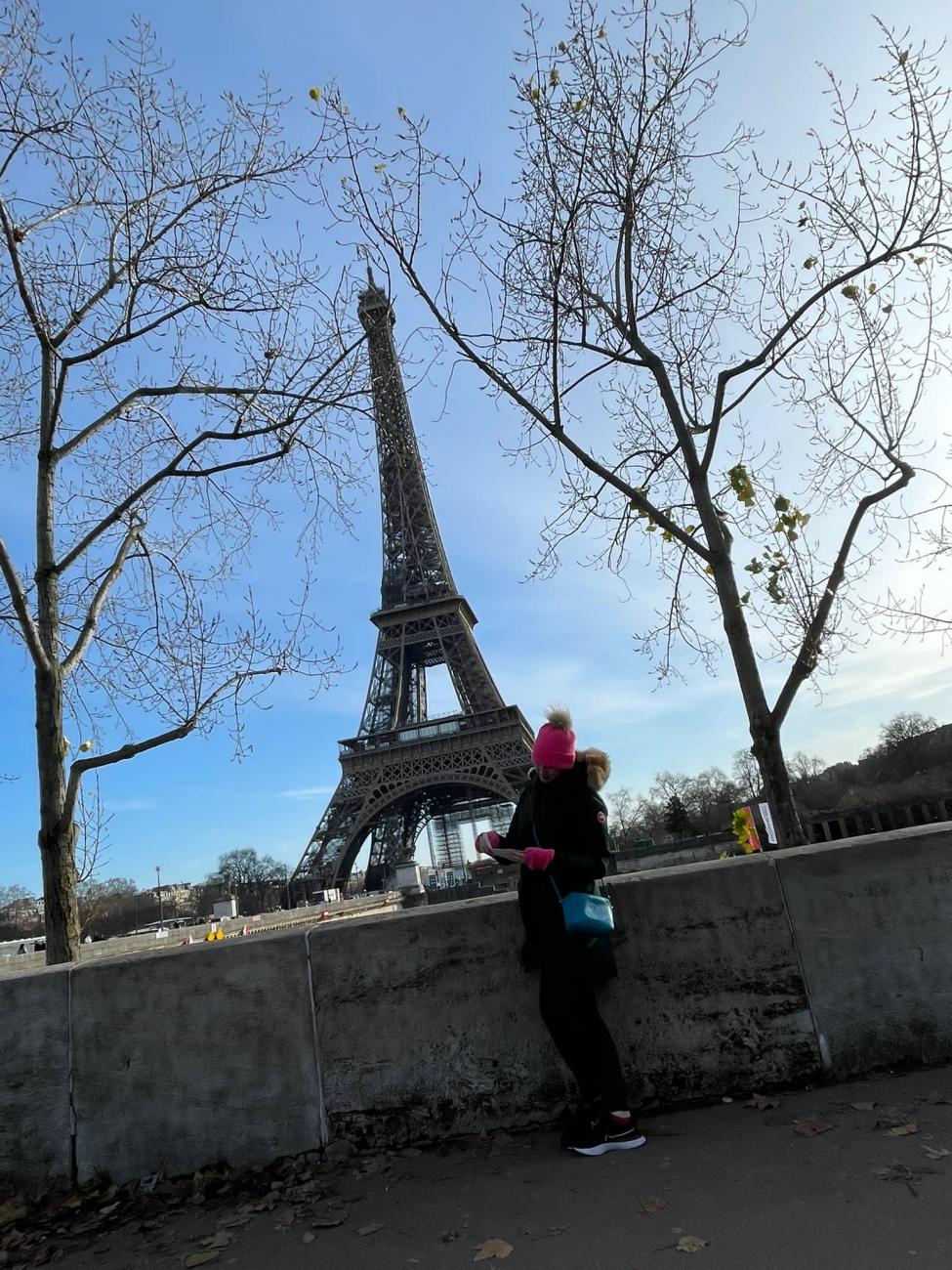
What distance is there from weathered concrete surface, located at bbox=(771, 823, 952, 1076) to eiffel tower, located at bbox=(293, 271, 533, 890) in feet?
146

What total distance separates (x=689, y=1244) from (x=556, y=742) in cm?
189

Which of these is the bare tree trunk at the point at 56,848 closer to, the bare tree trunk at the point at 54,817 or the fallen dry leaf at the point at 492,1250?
the bare tree trunk at the point at 54,817

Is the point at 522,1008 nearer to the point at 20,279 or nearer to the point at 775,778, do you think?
the point at 775,778

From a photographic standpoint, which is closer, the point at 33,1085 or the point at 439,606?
the point at 33,1085

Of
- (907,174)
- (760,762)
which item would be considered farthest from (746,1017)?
(907,174)

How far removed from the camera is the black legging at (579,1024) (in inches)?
141

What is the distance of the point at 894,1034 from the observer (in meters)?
3.92

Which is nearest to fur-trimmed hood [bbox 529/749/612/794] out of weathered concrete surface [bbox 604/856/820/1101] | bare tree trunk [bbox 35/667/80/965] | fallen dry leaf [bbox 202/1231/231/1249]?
weathered concrete surface [bbox 604/856/820/1101]

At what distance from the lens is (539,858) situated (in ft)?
12.1

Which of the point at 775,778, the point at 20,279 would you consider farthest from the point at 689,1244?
the point at 20,279

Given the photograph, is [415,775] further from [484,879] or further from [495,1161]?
[495,1161]

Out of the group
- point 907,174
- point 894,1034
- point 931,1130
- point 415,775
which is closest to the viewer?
point 931,1130

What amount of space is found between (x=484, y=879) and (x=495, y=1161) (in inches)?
2486

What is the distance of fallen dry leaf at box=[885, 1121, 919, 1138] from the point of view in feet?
10.4
